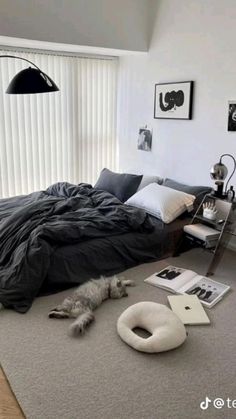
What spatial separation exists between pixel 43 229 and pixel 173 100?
2205 mm

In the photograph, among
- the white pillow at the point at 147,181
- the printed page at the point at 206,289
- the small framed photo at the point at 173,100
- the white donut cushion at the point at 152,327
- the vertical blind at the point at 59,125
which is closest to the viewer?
the white donut cushion at the point at 152,327

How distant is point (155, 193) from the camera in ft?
11.5

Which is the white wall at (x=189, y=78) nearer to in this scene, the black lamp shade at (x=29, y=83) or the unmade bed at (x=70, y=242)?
→ the unmade bed at (x=70, y=242)

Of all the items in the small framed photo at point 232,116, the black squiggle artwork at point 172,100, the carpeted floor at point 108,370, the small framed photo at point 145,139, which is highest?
the black squiggle artwork at point 172,100

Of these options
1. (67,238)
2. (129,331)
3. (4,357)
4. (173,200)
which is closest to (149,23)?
(173,200)

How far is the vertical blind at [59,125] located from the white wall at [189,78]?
42 centimetres

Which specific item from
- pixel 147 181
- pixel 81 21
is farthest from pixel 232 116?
pixel 81 21

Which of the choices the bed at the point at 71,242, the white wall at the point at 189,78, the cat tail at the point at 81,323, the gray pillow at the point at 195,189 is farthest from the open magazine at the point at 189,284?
the white wall at the point at 189,78

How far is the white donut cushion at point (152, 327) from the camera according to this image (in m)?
2.03

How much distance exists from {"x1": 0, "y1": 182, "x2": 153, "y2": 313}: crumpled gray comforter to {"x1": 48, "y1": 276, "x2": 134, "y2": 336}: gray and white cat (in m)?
0.26

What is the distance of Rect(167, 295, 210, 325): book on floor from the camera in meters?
2.34

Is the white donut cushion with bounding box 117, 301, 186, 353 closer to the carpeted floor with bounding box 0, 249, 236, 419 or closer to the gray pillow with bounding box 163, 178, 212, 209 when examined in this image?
the carpeted floor with bounding box 0, 249, 236, 419

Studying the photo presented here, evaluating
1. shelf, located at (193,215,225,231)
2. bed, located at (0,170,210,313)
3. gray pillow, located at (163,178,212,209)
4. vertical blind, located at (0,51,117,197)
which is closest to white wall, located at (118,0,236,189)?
gray pillow, located at (163,178,212,209)

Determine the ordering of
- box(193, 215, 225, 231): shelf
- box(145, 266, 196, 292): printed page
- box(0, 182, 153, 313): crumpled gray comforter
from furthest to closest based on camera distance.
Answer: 1. box(193, 215, 225, 231): shelf
2. box(145, 266, 196, 292): printed page
3. box(0, 182, 153, 313): crumpled gray comforter
